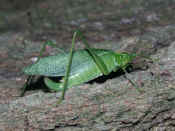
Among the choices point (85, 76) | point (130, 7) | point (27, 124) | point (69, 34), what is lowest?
point (27, 124)

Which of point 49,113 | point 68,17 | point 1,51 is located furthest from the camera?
point 68,17

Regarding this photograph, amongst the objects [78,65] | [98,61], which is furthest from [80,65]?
[98,61]

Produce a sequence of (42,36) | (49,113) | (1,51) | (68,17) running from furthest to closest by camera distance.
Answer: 1. (68,17)
2. (42,36)
3. (1,51)
4. (49,113)

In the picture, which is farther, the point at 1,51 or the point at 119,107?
the point at 1,51

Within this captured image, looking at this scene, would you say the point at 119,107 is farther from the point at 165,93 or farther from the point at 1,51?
the point at 1,51

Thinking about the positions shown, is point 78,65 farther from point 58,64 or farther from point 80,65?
point 58,64

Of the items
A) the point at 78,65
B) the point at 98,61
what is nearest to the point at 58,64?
the point at 78,65

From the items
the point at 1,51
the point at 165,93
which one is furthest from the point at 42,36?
the point at 165,93

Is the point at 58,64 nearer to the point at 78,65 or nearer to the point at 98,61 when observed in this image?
the point at 78,65

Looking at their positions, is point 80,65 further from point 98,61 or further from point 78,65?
point 98,61

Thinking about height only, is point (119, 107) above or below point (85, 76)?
below

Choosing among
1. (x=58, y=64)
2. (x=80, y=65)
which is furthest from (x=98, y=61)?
(x=58, y=64)
